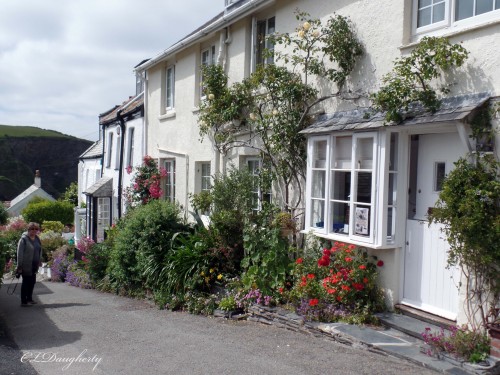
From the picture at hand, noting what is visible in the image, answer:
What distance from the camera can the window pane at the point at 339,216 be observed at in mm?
8516

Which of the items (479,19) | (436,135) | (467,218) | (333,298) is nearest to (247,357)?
(333,298)

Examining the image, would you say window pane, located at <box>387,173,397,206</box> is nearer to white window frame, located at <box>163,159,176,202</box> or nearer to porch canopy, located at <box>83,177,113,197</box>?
white window frame, located at <box>163,159,176,202</box>

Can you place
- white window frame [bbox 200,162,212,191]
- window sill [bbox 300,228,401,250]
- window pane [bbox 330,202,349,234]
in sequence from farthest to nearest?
white window frame [bbox 200,162,212,191]
window pane [bbox 330,202,349,234]
window sill [bbox 300,228,401,250]

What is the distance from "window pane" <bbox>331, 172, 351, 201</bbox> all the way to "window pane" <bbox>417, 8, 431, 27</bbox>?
2417mm

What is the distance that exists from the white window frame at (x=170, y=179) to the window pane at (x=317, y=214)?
694 cm

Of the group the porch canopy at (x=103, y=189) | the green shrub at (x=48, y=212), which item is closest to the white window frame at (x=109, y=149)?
the porch canopy at (x=103, y=189)

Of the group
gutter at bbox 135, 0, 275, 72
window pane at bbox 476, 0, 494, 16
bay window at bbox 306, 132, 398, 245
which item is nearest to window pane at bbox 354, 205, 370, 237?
bay window at bbox 306, 132, 398, 245

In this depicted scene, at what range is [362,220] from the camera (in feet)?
26.2

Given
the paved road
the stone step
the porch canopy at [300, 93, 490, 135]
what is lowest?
the paved road

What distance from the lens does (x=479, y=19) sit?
22.0 feet

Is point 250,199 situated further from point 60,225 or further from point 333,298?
point 60,225

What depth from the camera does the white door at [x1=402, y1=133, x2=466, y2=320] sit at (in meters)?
6.99

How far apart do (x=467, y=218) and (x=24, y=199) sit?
3800 cm

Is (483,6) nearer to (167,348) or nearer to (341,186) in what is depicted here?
(341,186)
